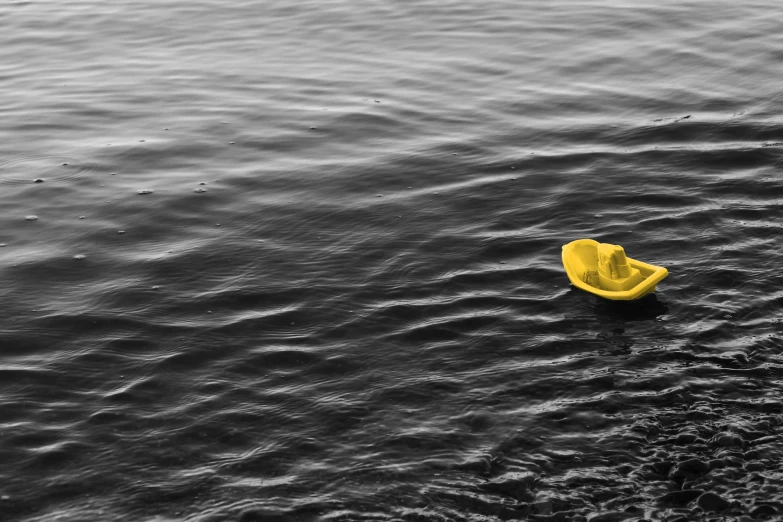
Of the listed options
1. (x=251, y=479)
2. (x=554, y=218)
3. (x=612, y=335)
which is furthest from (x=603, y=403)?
(x=554, y=218)

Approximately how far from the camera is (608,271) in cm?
813

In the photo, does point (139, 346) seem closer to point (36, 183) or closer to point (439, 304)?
point (439, 304)

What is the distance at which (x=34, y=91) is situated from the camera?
1416 centimetres

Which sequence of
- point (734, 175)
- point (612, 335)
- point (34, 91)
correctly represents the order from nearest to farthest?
point (612, 335), point (734, 175), point (34, 91)

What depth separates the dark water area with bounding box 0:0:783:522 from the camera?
6.25 metres

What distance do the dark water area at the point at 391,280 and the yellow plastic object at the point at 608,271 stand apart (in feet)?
0.56

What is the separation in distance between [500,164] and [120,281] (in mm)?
4535

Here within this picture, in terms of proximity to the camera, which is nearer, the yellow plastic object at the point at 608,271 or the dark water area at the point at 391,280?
the dark water area at the point at 391,280

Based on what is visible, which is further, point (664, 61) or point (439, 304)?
point (664, 61)

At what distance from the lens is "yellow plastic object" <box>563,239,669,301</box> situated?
8.00m

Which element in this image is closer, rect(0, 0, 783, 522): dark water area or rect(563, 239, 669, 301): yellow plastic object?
rect(0, 0, 783, 522): dark water area

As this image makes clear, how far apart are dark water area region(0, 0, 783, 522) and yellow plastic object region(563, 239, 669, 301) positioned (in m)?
0.17

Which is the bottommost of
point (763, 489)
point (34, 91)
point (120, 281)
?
point (763, 489)

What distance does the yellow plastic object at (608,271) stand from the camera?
8.00m
